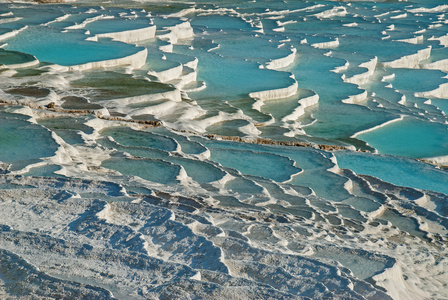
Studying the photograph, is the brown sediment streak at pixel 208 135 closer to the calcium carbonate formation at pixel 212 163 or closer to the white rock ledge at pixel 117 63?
the calcium carbonate formation at pixel 212 163

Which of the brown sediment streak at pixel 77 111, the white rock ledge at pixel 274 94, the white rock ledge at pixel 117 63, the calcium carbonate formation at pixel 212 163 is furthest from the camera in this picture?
the white rock ledge at pixel 274 94

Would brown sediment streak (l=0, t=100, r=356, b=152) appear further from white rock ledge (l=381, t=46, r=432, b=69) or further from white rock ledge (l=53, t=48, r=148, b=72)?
white rock ledge (l=381, t=46, r=432, b=69)

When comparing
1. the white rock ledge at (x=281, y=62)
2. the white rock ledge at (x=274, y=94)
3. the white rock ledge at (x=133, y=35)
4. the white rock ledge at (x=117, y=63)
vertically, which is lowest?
the white rock ledge at (x=281, y=62)

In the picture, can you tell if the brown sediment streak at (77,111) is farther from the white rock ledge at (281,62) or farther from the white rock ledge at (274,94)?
the white rock ledge at (281,62)

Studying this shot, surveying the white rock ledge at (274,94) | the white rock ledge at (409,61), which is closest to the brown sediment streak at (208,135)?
the white rock ledge at (274,94)

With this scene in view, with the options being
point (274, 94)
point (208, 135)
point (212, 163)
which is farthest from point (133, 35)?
point (212, 163)

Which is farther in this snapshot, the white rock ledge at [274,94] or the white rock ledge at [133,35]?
the white rock ledge at [133,35]

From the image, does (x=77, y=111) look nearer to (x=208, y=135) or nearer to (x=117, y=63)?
(x=208, y=135)

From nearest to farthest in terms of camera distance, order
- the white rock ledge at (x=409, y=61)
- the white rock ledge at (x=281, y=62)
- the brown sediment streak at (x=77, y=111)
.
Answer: the brown sediment streak at (x=77, y=111), the white rock ledge at (x=281, y=62), the white rock ledge at (x=409, y=61)

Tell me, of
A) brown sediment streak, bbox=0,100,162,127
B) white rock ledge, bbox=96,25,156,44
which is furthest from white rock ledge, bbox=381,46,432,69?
brown sediment streak, bbox=0,100,162,127

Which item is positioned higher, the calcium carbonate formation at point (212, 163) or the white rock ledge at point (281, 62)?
the calcium carbonate formation at point (212, 163)

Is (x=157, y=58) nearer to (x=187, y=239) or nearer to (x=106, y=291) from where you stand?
(x=187, y=239)

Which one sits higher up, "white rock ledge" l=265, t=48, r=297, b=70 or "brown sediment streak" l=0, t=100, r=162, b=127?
"brown sediment streak" l=0, t=100, r=162, b=127
